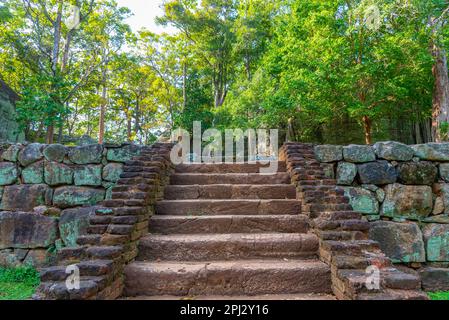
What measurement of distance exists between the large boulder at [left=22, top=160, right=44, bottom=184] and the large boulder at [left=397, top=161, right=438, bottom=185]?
5.30m

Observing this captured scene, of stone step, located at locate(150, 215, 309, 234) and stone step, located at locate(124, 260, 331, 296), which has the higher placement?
stone step, located at locate(150, 215, 309, 234)

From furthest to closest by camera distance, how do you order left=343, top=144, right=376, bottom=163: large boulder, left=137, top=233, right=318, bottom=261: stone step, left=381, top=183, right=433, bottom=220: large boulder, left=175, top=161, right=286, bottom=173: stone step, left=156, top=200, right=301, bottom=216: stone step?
left=175, top=161, right=286, bottom=173: stone step < left=343, top=144, right=376, bottom=163: large boulder < left=381, top=183, right=433, bottom=220: large boulder < left=156, top=200, right=301, bottom=216: stone step < left=137, top=233, right=318, bottom=261: stone step

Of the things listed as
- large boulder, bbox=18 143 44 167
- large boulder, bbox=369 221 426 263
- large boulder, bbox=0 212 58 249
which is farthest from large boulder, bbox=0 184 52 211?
large boulder, bbox=369 221 426 263

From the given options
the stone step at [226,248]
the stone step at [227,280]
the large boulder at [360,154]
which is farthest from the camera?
the large boulder at [360,154]

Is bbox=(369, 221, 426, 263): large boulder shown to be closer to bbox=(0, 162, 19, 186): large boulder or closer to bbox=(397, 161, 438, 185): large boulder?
bbox=(397, 161, 438, 185): large boulder

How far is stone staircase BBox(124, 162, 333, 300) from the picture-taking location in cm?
264

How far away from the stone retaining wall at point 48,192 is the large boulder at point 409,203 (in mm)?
3776

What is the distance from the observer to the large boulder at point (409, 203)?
12.8 ft

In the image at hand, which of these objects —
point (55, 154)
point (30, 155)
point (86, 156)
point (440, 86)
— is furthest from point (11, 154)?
point (440, 86)

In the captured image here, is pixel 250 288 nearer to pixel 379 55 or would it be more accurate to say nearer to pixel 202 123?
pixel 379 55

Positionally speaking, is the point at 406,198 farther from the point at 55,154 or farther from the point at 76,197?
the point at 55,154

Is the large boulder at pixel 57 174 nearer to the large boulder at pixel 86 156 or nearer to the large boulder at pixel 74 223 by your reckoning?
the large boulder at pixel 86 156

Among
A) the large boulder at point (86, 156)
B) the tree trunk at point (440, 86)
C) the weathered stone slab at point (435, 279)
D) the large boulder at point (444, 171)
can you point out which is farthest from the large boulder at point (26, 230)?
the tree trunk at point (440, 86)

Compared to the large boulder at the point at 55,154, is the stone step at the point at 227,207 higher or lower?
lower
